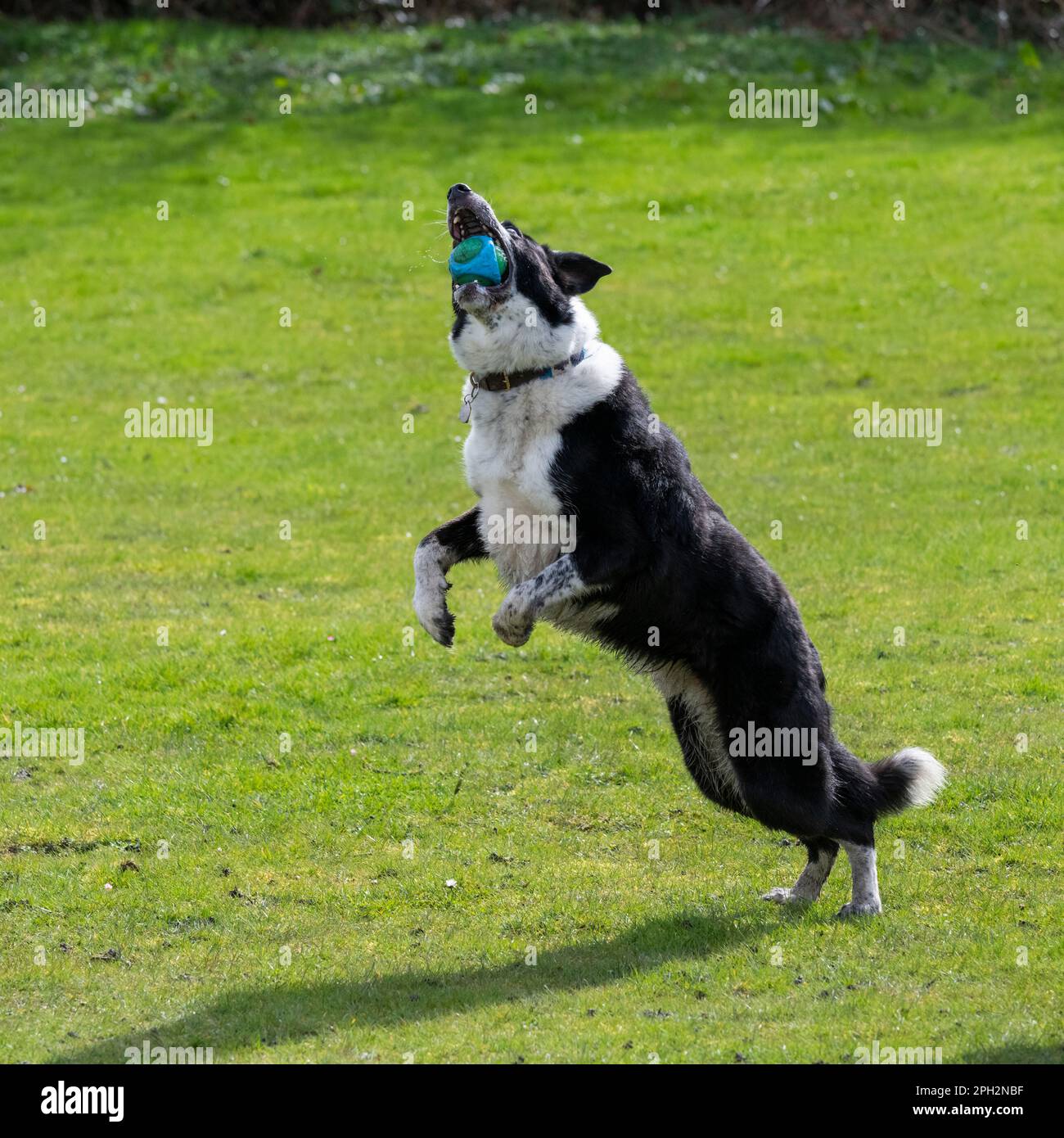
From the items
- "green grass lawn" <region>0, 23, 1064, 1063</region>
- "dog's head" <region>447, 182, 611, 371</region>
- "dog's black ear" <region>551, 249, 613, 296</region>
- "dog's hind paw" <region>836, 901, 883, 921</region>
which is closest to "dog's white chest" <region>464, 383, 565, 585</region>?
"dog's head" <region>447, 182, 611, 371</region>

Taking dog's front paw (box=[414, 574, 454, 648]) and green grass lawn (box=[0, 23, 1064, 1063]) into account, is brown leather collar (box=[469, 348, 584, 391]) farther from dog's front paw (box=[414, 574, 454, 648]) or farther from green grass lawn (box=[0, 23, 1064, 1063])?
green grass lawn (box=[0, 23, 1064, 1063])

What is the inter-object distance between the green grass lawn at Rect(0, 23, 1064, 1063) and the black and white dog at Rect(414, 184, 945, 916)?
55 cm

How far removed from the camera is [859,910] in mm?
6535

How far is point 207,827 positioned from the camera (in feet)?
24.5

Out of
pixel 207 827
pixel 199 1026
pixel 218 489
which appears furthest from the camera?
pixel 218 489

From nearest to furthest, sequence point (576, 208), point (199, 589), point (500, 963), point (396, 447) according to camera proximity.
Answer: point (500, 963) → point (199, 589) → point (396, 447) → point (576, 208)

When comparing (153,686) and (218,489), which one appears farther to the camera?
(218,489)

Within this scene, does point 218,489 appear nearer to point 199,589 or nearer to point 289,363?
point 199,589

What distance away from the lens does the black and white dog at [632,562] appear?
6328 millimetres

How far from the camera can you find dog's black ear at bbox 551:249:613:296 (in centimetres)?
668

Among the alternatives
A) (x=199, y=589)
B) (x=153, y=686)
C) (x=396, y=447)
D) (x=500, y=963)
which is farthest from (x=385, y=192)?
(x=500, y=963)

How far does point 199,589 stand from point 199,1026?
228 inches

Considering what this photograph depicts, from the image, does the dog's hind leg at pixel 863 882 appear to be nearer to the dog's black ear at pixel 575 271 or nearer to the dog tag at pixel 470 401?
the dog tag at pixel 470 401

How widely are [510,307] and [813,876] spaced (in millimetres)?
2762
